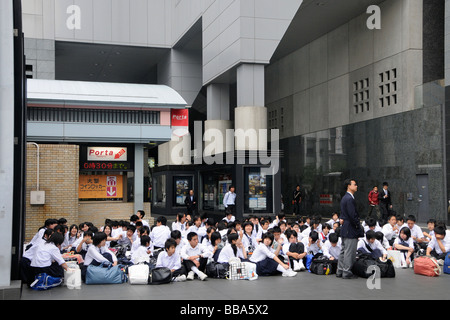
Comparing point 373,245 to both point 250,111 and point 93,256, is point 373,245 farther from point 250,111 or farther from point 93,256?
point 250,111

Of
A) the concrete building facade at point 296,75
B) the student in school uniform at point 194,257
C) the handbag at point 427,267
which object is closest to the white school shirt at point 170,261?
the student in school uniform at point 194,257

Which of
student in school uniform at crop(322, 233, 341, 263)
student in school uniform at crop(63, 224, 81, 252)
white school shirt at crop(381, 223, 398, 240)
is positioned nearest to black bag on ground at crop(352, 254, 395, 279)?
student in school uniform at crop(322, 233, 341, 263)

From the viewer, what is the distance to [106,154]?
20500 millimetres

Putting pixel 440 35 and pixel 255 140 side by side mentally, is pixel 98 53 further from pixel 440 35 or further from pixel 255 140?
pixel 440 35

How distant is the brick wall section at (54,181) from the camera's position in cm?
1775

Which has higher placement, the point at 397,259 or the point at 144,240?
the point at 144,240

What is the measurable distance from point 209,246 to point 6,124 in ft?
18.0

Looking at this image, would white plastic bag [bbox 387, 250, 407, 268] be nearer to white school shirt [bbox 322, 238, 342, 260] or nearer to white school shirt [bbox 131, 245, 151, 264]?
white school shirt [bbox 322, 238, 342, 260]

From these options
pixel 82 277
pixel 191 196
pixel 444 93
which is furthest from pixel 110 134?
pixel 444 93

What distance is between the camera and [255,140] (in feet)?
83.9

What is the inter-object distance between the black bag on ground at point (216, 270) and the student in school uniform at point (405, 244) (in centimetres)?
450

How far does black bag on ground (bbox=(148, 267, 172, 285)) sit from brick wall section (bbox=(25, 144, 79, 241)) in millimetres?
8375

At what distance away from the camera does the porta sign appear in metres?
20.4

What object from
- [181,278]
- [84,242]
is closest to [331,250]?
[181,278]
